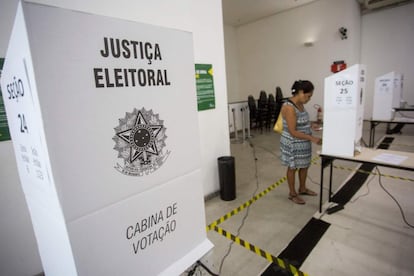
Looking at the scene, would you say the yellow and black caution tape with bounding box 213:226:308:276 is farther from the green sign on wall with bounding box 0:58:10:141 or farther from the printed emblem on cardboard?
the green sign on wall with bounding box 0:58:10:141

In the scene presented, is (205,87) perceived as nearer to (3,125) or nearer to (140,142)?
(3,125)

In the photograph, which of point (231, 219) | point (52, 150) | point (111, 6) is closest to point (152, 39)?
point (52, 150)

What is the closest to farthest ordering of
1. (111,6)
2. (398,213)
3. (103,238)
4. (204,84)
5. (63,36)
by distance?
(63,36), (103,238), (111,6), (398,213), (204,84)

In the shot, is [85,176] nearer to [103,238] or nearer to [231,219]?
[103,238]

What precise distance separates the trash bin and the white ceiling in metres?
5.19

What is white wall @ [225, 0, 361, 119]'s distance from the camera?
6070mm

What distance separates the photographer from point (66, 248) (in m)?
0.51

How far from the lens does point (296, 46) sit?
23.0 ft

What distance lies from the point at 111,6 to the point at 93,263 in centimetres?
180

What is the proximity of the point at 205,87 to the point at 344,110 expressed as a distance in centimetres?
141

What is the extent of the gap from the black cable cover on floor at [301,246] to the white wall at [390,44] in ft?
21.0

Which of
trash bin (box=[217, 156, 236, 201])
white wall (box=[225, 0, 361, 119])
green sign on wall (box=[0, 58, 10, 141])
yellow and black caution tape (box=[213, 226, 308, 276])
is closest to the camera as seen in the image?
green sign on wall (box=[0, 58, 10, 141])

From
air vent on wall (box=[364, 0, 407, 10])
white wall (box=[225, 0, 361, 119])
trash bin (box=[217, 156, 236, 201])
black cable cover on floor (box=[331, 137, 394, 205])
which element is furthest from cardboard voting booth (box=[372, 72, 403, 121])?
trash bin (box=[217, 156, 236, 201])

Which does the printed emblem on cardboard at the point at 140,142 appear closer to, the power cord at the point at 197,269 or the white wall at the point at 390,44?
the power cord at the point at 197,269
